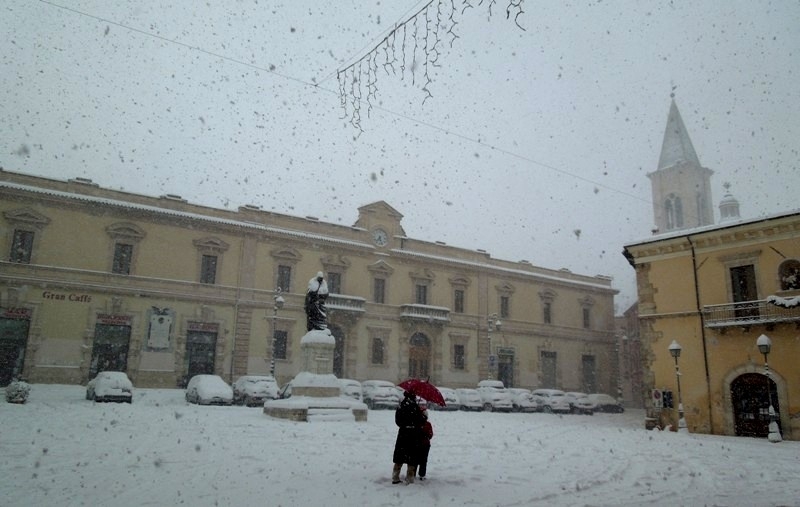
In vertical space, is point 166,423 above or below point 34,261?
below

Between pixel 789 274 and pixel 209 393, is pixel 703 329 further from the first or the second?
pixel 209 393

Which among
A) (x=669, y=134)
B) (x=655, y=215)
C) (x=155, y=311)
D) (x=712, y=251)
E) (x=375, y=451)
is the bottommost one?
(x=375, y=451)

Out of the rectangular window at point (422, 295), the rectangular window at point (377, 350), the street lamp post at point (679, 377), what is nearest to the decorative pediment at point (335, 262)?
the rectangular window at point (377, 350)

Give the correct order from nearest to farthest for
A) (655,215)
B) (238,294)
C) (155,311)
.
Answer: (155,311), (238,294), (655,215)

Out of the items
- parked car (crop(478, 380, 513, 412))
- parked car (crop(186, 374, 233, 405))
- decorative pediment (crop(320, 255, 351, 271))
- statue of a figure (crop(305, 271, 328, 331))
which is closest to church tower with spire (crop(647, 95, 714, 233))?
parked car (crop(478, 380, 513, 412))

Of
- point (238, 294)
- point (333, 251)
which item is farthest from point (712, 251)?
point (238, 294)

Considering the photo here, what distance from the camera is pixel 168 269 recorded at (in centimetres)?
2970

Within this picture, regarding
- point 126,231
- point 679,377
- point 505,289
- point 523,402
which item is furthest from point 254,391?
point 505,289

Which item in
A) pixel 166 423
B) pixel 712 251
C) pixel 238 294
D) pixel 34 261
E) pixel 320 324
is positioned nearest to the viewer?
pixel 166 423

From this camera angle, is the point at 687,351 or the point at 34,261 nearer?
the point at 687,351

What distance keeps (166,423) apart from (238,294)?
17.1 metres

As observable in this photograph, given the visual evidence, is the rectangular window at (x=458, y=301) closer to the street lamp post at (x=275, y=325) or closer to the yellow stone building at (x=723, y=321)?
the street lamp post at (x=275, y=325)

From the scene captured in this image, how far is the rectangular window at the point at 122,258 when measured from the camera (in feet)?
93.8

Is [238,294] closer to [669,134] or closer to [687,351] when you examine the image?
[687,351]
